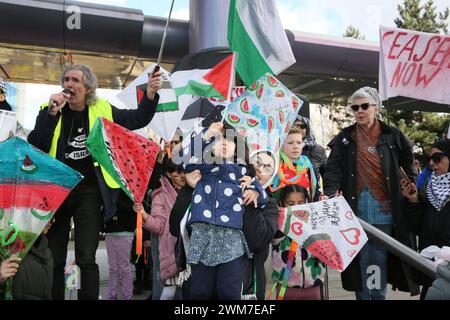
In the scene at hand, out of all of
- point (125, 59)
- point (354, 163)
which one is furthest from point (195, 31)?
point (354, 163)

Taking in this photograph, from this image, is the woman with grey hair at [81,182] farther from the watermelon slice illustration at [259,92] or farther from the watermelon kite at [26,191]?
the watermelon slice illustration at [259,92]

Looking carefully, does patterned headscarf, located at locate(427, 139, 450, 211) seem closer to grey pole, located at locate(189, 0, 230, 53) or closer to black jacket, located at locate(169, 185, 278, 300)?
black jacket, located at locate(169, 185, 278, 300)

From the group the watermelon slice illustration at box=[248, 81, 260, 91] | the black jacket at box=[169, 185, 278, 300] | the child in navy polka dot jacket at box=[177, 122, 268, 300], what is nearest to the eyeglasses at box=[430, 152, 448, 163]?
the watermelon slice illustration at box=[248, 81, 260, 91]

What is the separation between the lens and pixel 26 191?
2.82 m

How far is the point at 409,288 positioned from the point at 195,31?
511 cm

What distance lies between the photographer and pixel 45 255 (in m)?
2.88

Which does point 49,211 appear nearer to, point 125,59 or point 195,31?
point 195,31

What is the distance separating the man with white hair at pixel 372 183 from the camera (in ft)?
11.7

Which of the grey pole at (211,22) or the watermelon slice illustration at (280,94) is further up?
the grey pole at (211,22)

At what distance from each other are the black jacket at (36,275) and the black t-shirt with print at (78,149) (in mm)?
474

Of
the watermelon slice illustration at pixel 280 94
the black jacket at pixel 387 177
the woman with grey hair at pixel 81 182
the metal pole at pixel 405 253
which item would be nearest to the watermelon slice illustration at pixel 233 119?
the watermelon slice illustration at pixel 280 94

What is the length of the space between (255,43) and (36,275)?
7.87ft

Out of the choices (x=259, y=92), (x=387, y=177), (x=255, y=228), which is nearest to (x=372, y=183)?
(x=387, y=177)

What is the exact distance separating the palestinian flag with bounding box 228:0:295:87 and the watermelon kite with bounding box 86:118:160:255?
1.21 m
